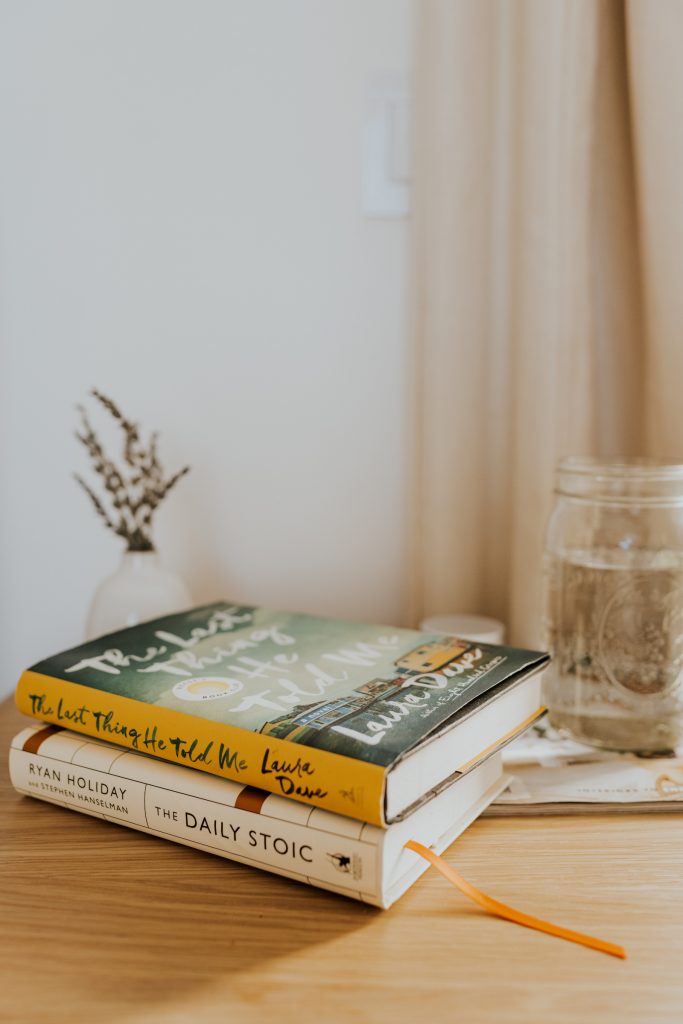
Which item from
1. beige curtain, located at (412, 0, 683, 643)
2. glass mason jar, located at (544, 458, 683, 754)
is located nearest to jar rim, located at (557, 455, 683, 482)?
glass mason jar, located at (544, 458, 683, 754)

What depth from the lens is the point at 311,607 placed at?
0.97 metres

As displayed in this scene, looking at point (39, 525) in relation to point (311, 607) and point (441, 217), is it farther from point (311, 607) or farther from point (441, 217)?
point (441, 217)

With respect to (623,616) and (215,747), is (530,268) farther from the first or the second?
(215,747)

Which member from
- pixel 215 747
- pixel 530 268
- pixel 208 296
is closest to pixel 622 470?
pixel 530 268

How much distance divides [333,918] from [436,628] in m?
0.41

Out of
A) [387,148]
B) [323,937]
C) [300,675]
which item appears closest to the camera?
[323,937]

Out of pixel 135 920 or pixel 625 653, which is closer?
pixel 135 920

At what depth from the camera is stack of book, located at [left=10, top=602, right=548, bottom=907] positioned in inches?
17.1

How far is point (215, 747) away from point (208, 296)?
0.61 metres

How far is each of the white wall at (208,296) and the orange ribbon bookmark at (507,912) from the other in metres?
0.52

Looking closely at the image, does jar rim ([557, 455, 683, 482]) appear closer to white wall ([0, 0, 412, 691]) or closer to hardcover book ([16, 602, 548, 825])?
hardcover book ([16, 602, 548, 825])

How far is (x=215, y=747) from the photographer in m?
0.47

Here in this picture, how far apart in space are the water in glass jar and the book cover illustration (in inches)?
4.1

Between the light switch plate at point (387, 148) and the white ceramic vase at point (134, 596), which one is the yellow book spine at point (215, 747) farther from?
the light switch plate at point (387, 148)
